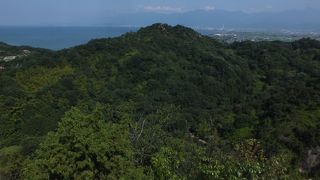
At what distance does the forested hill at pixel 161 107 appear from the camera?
13.7 m

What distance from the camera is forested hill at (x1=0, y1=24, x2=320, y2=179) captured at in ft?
44.8

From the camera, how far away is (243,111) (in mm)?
44000

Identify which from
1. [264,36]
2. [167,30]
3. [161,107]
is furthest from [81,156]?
[264,36]

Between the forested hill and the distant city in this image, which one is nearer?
the forested hill

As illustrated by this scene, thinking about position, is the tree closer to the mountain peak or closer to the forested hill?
the forested hill

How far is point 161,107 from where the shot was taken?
43.2 m

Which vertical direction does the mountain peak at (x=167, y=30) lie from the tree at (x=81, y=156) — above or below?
below

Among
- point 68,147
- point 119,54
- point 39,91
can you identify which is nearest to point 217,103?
point 119,54

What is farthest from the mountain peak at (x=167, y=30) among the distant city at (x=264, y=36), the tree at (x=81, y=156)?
the tree at (x=81, y=156)

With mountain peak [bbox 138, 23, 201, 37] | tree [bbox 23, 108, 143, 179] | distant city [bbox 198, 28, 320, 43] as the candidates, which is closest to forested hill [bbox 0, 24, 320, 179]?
tree [bbox 23, 108, 143, 179]

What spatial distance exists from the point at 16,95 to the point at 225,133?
59.9 feet

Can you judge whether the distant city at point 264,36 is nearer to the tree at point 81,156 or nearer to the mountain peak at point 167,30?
the mountain peak at point 167,30

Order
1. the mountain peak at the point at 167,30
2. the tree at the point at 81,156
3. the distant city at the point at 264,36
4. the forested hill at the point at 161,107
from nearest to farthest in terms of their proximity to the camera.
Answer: the tree at the point at 81,156, the forested hill at the point at 161,107, the mountain peak at the point at 167,30, the distant city at the point at 264,36

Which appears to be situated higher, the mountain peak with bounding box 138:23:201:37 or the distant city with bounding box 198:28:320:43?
the mountain peak with bounding box 138:23:201:37
